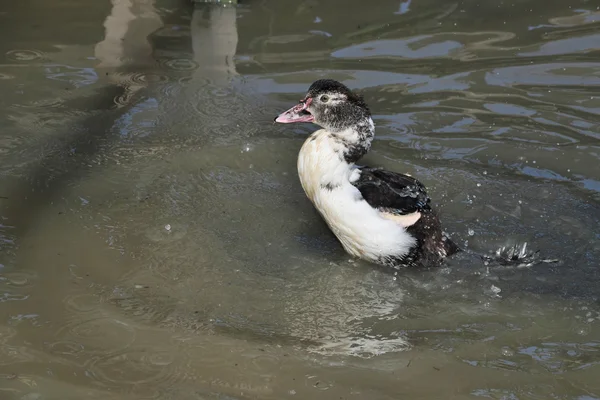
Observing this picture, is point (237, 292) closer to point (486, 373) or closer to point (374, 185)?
point (374, 185)

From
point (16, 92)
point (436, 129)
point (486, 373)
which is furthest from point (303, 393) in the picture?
point (16, 92)

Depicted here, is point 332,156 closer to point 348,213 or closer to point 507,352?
point 348,213

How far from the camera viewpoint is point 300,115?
586cm

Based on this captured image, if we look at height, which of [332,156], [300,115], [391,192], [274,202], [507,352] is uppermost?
[300,115]

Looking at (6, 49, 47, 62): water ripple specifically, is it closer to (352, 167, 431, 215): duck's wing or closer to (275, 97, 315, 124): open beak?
(275, 97, 315, 124): open beak

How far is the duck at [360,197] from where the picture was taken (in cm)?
540

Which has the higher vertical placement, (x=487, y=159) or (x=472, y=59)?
(x=472, y=59)

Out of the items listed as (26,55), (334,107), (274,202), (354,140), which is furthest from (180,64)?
(354,140)

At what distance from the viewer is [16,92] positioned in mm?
7348

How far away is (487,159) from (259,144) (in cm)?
195

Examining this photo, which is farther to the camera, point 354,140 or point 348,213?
point 354,140

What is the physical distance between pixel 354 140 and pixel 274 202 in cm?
95

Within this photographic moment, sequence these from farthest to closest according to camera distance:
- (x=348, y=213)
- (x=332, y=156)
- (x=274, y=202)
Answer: (x=274, y=202) < (x=332, y=156) < (x=348, y=213)

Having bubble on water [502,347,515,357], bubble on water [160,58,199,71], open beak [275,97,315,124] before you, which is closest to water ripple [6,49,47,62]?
bubble on water [160,58,199,71]
